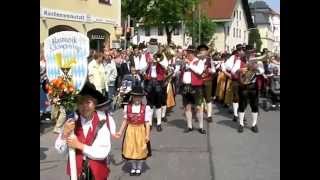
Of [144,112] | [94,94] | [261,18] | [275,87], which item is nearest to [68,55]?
[94,94]

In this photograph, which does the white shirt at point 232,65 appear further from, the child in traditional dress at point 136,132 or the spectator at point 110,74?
the child in traditional dress at point 136,132

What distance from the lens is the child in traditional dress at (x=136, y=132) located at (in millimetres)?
8133

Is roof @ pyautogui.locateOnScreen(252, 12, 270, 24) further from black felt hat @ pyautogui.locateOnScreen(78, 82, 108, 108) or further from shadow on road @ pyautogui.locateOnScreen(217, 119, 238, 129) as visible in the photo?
black felt hat @ pyautogui.locateOnScreen(78, 82, 108, 108)

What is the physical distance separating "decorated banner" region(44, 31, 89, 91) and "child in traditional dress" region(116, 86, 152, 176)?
1.17m

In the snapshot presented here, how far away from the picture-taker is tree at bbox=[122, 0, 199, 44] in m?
52.3

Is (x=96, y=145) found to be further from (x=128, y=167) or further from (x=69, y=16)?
(x=69, y=16)

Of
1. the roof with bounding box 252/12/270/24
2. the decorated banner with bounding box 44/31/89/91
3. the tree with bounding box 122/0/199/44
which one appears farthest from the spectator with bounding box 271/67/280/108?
the roof with bounding box 252/12/270/24

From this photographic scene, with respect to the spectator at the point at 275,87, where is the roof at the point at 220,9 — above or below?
above

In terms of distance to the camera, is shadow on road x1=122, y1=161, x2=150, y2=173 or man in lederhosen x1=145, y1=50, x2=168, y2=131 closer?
shadow on road x1=122, y1=161, x2=150, y2=173

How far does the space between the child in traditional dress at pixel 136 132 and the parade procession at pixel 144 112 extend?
0.01m

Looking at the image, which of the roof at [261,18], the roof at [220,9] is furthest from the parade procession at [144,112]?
the roof at [261,18]
